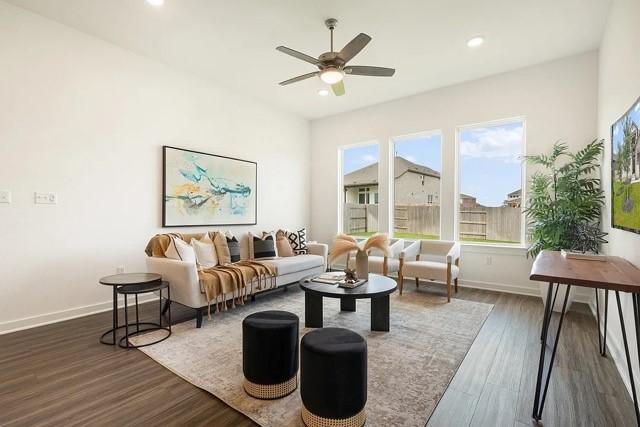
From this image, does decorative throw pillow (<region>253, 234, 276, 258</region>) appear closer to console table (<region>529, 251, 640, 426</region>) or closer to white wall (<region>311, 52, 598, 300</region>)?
white wall (<region>311, 52, 598, 300</region>)

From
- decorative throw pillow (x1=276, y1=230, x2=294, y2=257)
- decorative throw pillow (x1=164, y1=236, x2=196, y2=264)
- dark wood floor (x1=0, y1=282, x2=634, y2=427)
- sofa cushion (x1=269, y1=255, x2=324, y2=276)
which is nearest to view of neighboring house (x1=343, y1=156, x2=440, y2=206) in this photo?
sofa cushion (x1=269, y1=255, x2=324, y2=276)

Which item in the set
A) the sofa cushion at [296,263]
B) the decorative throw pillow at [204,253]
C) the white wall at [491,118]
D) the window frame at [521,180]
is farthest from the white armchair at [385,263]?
the decorative throw pillow at [204,253]

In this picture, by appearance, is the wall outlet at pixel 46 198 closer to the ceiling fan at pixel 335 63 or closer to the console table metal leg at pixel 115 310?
the console table metal leg at pixel 115 310

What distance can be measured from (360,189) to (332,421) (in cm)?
497

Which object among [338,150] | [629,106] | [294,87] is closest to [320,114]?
[338,150]

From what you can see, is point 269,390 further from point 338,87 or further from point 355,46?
point 338,87

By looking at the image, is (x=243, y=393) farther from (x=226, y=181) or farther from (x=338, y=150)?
(x=338, y=150)

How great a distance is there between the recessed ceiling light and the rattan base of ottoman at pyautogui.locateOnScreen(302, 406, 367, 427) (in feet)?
13.0

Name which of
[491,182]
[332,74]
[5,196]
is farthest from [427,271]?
[5,196]

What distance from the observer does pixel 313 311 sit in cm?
321

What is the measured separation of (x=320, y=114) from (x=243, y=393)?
550 cm

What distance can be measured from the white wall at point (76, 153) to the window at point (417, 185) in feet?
11.2

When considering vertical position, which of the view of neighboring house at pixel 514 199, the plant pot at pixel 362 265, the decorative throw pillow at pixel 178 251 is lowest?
the plant pot at pixel 362 265

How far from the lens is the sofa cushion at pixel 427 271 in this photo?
4.11 m
